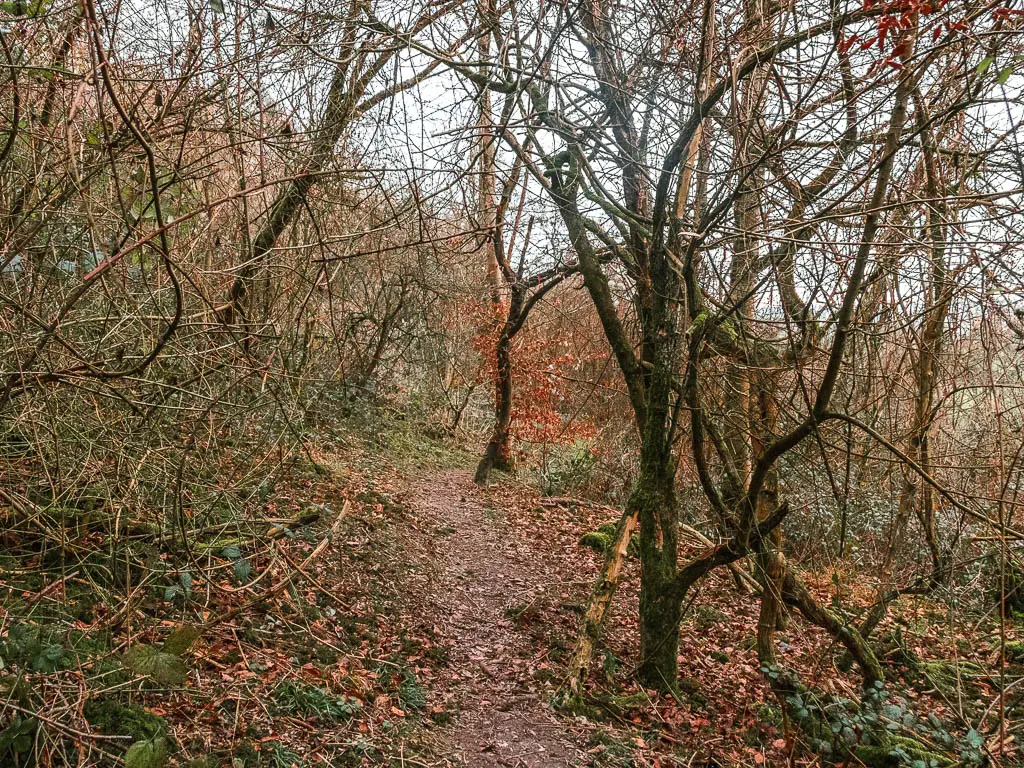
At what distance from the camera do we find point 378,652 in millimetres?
4789

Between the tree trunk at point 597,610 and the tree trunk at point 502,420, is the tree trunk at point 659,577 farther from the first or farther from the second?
Answer: the tree trunk at point 502,420

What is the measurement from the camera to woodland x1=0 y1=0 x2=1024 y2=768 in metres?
2.82

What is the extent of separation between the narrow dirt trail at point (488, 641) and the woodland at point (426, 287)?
0.04m

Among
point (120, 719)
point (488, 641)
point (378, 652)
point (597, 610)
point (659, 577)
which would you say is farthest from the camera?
point (488, 641)

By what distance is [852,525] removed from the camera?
9.19 meters

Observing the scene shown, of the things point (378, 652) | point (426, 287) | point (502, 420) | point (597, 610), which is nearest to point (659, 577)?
point (597, 610)

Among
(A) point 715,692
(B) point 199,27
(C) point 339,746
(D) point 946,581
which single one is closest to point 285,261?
(B) point 199,27

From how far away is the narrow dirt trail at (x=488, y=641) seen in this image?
4.20 meters

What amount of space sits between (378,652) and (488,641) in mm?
1278

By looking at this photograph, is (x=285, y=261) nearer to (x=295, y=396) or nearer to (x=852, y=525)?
(x=295, y=396)

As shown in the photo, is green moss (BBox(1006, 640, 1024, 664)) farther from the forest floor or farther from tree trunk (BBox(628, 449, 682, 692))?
tree trunk (BBox(628, 449, 682, 692))

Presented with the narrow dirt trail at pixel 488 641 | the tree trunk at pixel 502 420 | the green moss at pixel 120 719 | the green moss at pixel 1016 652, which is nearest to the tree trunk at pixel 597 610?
the narrow dirt trail at pixel 488 641

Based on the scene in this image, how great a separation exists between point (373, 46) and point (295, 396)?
7.87ft

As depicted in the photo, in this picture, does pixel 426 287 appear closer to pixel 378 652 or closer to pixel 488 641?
pixel 378 652
